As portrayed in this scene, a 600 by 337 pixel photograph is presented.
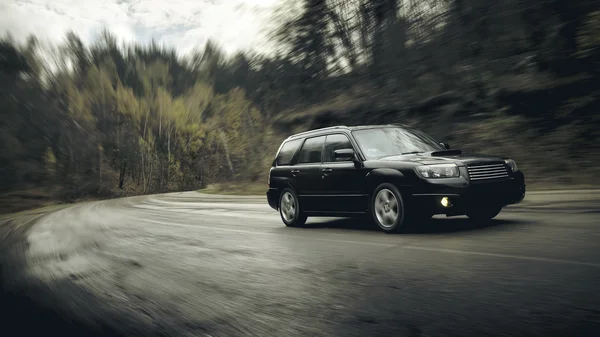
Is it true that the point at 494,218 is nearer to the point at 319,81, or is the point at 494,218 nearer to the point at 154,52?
the point at 319,81

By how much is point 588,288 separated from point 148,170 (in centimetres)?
7055

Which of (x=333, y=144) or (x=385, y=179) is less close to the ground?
(x=333, y=144)

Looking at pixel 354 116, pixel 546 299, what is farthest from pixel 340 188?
pixel 354 116

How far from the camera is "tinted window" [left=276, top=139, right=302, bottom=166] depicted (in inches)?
445

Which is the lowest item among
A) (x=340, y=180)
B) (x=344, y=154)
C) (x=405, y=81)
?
(x=340, y=180)

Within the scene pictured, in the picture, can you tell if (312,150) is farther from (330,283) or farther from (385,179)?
(330,283)

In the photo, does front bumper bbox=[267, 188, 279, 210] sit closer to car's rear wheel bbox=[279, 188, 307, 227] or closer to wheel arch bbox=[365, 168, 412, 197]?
car's rear wheel bbox=[279, 188, 307, 227]

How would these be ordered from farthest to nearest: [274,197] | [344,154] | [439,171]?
[274,197]
[344,154]
[439,171]

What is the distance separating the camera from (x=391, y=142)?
964cm

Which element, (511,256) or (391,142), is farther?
(391,142)

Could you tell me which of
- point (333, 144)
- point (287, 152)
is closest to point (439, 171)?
point (333, 144)

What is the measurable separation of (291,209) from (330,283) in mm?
5673

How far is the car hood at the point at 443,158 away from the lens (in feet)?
27.0

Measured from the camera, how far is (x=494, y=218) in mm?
9711
